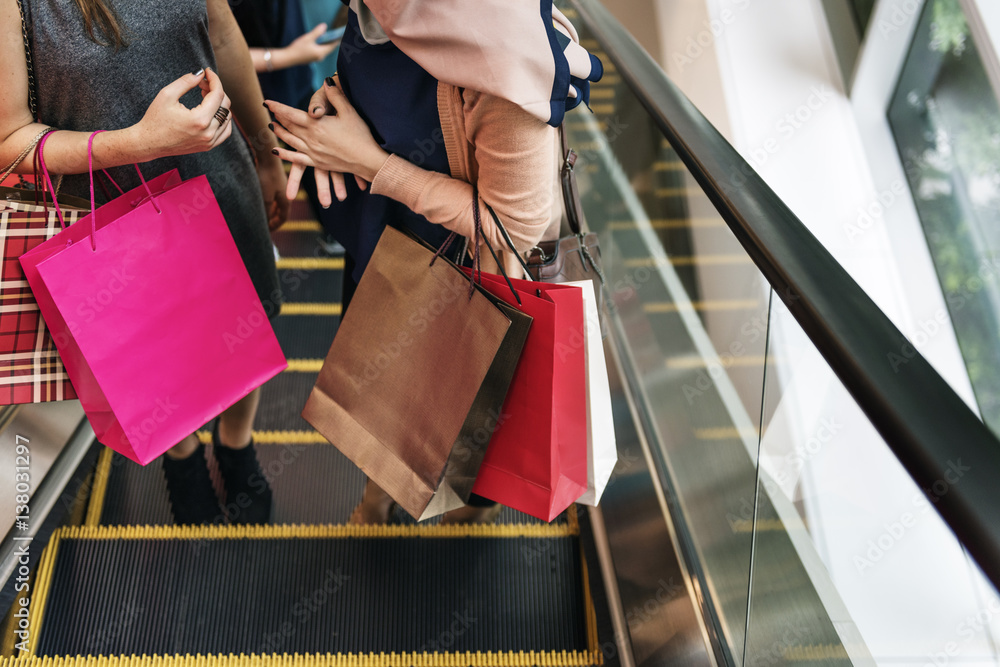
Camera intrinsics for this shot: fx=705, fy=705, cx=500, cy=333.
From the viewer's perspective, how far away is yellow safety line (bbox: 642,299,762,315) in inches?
74.7

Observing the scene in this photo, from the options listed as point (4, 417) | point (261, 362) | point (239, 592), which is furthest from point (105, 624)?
point (261, 362)

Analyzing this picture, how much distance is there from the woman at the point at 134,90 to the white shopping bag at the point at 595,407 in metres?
0.82

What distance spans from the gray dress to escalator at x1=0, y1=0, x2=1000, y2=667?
41.5 inches

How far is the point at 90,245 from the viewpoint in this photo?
1346 mm

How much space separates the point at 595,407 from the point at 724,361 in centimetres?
84

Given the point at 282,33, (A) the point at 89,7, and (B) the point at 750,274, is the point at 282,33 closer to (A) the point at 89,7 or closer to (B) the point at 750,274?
(A) the point at 89,7

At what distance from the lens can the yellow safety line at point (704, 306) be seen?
1.90 m

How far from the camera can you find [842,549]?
1.29 m

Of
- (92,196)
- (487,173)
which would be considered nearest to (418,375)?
(487,173)

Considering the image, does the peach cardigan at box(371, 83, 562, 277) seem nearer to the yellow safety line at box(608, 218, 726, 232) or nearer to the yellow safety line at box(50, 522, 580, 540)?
the yellow safety line at box(608, 218, 726, 232)

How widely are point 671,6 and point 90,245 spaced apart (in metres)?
6.15

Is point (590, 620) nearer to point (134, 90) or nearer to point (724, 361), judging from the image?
point (724, 361)

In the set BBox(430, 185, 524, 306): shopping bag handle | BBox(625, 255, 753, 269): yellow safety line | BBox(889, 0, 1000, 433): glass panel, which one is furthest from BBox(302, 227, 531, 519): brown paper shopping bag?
BBox(889, 0, 1000, 433): glass panel

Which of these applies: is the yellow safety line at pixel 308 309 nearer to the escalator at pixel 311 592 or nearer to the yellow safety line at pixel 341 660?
the escalator at pixel 311 592
